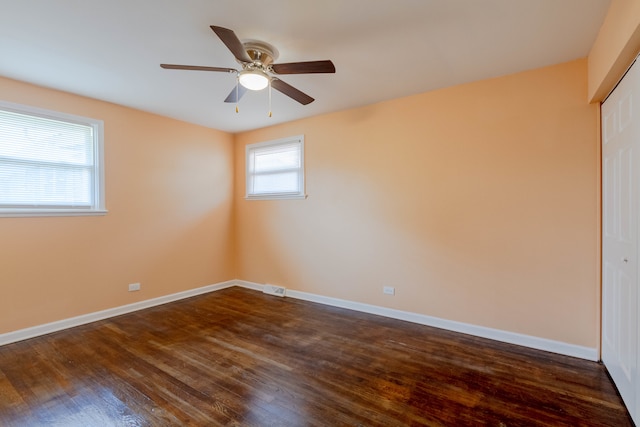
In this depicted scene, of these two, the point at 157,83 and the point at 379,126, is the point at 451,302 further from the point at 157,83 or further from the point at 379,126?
the point at 157,83

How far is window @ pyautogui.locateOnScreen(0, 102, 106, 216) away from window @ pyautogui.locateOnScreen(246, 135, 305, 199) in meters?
2.06

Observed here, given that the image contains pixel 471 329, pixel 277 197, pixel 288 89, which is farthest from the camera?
pixel 277 197

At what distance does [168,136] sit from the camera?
14.0ft

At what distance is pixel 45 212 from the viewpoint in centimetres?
319

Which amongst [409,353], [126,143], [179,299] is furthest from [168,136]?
[409,353]

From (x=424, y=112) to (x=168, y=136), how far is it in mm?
3435

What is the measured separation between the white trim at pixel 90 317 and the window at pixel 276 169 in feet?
5.84

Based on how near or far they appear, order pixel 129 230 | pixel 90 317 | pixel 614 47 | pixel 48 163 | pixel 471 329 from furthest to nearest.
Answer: pixel 129 230 < pixel 90 317 < pixel 48 163 < pixel 471 329 < pixel 614 47

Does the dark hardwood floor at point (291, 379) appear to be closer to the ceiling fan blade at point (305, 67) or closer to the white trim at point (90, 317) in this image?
the white trim at point (90, 317)

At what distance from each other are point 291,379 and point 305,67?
2.34 metres

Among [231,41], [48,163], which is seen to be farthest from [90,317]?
[231,41]

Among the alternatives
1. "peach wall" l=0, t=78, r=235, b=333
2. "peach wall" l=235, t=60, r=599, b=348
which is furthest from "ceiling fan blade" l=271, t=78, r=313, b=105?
"peach wall" l=0, t=78, r=235, b=333

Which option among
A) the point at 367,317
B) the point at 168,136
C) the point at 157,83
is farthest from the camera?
the point at 168,136

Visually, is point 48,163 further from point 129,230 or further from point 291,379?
point 291,379
